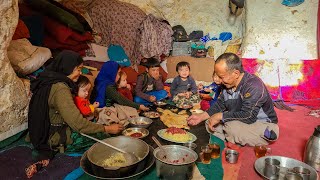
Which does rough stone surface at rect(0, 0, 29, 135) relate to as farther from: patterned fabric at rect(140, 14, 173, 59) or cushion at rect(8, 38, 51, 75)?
patterned fabric at rect(140, 14, 173, 59)

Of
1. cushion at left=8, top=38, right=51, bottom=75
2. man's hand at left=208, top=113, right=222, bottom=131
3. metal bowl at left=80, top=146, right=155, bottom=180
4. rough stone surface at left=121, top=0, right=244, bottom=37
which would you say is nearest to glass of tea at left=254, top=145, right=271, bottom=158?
man's hand at left=208, top=113, right=222, bottom=131

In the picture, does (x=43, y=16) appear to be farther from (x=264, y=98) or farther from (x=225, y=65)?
(x=264, y=98)

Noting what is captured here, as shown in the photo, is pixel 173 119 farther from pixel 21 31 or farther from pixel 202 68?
pixel 202 68

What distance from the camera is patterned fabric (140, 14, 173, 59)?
720cm

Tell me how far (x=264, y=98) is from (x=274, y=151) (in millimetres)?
756

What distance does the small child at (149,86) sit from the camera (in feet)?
17.8

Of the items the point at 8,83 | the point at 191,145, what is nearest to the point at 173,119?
the point at 191,145

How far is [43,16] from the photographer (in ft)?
18.8

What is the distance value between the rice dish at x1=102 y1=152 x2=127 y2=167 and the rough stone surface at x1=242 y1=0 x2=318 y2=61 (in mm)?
4859

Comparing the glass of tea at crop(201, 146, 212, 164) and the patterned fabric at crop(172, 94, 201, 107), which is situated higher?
the patterned fabric at crop(172, 94, 201, 107)

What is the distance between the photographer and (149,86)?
5.77 metres

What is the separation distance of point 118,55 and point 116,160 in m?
4.48

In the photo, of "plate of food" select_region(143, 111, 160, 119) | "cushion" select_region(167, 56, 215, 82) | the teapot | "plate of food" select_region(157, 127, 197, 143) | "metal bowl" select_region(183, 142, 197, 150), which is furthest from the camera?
"cushion" select_region(167, 56, 215, 82)

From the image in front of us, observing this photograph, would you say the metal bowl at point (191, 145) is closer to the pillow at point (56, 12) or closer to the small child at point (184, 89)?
the small child at point (184, 89)
